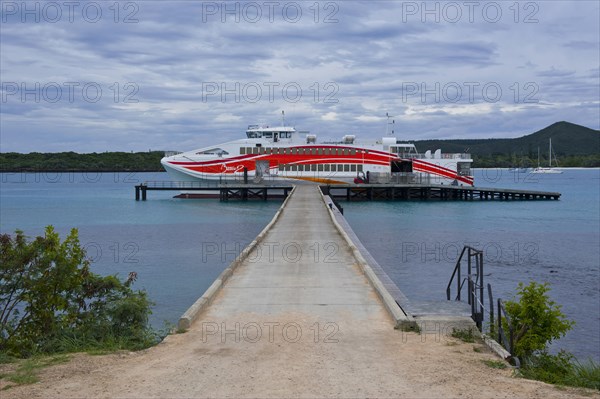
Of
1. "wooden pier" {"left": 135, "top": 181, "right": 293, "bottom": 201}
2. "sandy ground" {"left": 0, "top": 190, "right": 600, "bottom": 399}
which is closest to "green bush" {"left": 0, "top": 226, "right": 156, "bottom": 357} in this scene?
"sandy ground" {"left": 0, "top": 190, "right": 600, "bottom": 399}

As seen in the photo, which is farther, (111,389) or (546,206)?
(546,206)

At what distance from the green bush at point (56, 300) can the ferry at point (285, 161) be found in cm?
5185

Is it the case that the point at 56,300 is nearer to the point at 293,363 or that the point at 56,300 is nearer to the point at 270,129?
the point at 293,363

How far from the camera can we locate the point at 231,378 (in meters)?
7.75

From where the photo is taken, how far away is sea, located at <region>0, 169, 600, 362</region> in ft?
66.3

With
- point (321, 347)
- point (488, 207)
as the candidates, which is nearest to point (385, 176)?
point (488, 207)

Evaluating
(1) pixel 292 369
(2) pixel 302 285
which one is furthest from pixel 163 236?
(1) pixel 292 369

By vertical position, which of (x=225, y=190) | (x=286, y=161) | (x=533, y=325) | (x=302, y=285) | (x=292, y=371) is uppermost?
(x=286, y=161)

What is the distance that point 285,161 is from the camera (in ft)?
215

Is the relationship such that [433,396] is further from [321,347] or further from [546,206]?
[546,206]

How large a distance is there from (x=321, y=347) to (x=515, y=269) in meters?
18.1

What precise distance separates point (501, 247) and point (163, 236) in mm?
17631

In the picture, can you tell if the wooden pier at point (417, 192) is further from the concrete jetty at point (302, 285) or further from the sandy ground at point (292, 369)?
the sandy ground at point (292, 369)

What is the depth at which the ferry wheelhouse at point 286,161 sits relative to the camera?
65250mm
